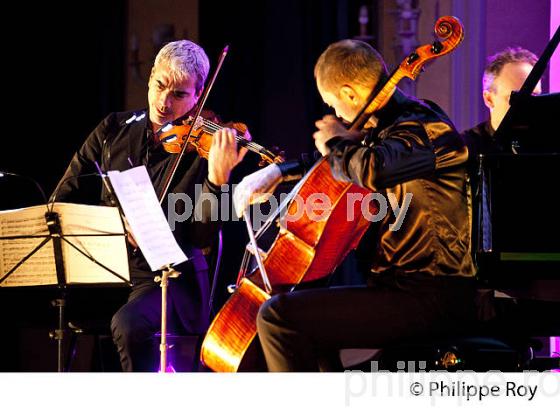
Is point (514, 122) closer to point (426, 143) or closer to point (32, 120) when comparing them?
point (426, 143)

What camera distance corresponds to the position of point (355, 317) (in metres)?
2.30

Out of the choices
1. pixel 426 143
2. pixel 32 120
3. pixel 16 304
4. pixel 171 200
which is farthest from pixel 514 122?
pixel 32 120

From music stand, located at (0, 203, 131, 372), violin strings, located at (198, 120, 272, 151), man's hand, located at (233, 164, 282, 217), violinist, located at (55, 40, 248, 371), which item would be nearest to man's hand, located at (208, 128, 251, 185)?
violinist, located at (55, 40, 248, 371)

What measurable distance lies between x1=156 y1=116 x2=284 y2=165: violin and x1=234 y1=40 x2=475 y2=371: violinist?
641mm

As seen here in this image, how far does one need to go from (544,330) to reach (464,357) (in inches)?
17.7

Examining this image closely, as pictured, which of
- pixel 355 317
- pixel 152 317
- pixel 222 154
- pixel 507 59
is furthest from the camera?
pixel 507 59

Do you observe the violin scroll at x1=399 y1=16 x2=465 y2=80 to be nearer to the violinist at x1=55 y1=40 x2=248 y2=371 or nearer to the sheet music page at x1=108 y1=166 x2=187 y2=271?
the violinist at x1=55 y1=40 x2=248 y2=371

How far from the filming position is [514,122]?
2.53 metres

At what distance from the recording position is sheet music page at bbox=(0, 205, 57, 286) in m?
2.76

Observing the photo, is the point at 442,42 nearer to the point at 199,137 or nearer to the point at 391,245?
the point at 391,245

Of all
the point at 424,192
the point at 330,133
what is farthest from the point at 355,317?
the point at 330,133

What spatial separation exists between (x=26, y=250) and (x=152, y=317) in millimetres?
507

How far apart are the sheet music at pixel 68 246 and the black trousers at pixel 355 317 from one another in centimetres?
66

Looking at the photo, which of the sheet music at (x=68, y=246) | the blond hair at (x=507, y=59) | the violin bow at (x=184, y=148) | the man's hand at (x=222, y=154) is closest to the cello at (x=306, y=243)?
the man's hand at (x=222, y=154)
